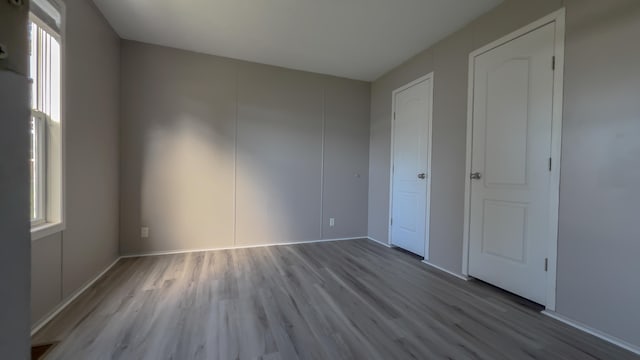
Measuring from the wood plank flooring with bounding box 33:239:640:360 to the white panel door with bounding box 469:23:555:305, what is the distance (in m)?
0.28

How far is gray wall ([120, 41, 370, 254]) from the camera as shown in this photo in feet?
11.1

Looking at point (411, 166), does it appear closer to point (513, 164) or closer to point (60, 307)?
point (513, 164)

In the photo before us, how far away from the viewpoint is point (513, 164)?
2.44 m

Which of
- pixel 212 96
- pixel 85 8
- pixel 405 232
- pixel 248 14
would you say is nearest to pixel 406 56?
pixel 248 14

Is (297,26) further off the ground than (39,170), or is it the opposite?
(297,26)

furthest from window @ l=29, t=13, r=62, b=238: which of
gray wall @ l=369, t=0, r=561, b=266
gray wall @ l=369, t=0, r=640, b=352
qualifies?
gray wall @ l=369, t=0, r=640, b=352

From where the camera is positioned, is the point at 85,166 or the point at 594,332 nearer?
the point at 594,332

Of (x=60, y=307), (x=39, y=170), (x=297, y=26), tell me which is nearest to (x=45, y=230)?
(x=39, y=170)

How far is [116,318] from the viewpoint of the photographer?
198 cm

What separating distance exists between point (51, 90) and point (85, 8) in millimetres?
914

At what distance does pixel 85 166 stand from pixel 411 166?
346cm

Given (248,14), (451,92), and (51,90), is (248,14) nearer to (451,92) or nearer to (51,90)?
(51,90)

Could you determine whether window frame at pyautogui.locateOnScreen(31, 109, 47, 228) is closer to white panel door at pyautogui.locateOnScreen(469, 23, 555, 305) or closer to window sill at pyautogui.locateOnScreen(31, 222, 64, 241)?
window sill at pyautogui.locateOnScreen(31, 222, 64, 241)

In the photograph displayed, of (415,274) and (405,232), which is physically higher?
(405,232)
